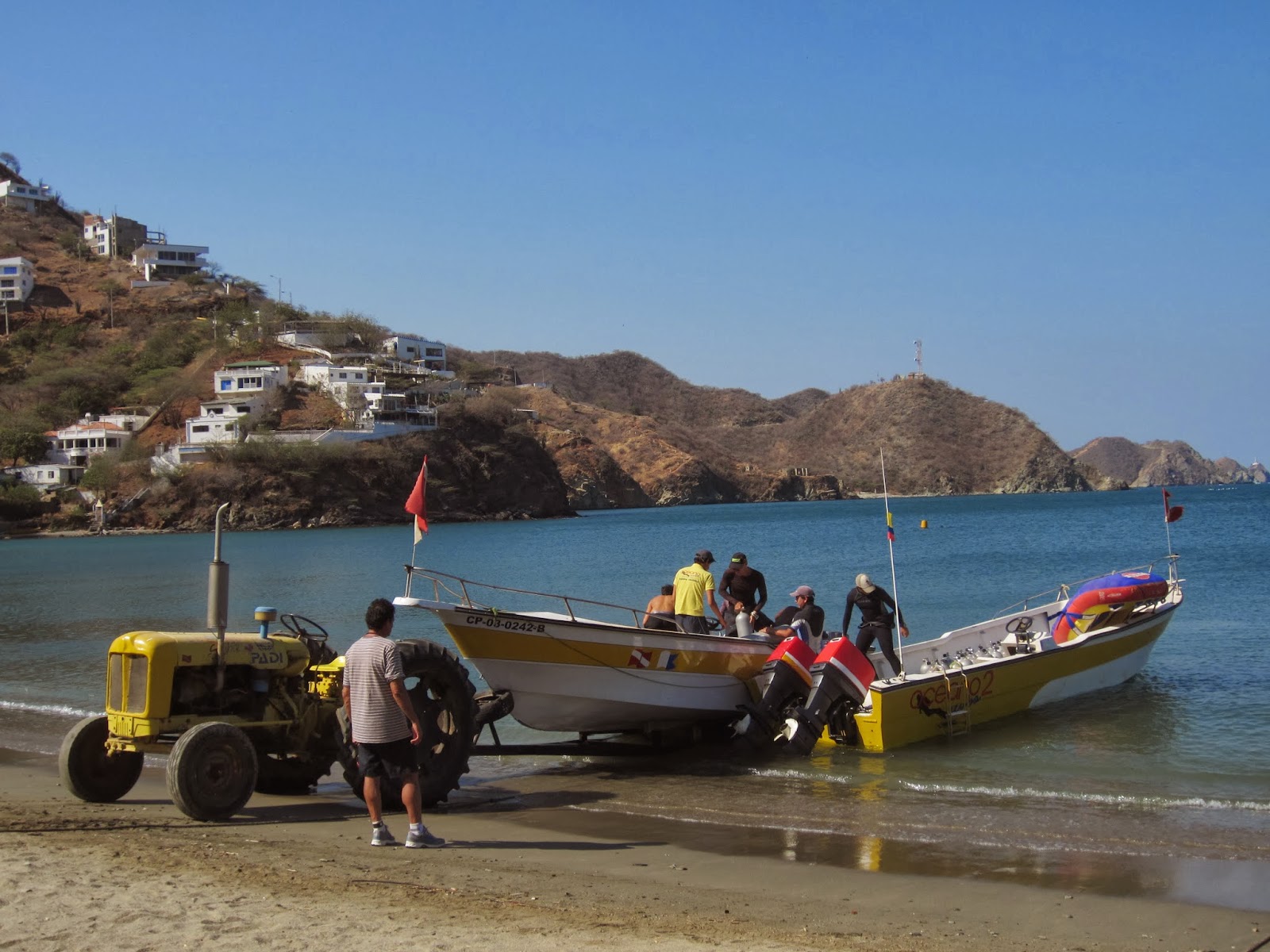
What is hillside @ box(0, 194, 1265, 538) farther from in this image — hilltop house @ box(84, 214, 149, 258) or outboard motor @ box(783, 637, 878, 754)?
outboard motor @ box(783, 637, 878, 754)

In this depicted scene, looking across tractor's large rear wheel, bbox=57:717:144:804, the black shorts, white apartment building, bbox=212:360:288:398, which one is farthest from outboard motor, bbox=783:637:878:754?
white apartment building, bbox=212:360:288:398

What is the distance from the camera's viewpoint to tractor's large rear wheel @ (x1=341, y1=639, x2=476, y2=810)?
9.83 m

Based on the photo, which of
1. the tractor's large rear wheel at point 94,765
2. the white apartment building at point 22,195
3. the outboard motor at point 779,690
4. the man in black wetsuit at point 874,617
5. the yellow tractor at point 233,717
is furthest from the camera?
the white apartment building at point 22,195

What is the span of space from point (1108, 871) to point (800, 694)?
16.3ft

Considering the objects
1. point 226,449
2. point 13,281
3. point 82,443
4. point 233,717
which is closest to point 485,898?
point 233,717

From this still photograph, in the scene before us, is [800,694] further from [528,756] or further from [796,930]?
[796,930]

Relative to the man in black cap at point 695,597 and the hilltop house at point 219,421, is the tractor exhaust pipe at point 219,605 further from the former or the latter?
the hilltop house at point 219,421

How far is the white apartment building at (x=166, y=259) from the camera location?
154625 millimetres

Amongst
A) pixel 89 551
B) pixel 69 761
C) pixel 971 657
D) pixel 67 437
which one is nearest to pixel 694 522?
pixel 89 551

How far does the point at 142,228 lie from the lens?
17425 centimetres

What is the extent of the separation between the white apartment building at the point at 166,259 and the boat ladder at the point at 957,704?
155 meters

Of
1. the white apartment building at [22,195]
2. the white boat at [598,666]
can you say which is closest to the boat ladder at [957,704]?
Answer: the white boat at [598,666]

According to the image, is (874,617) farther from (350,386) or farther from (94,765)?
(350,386)

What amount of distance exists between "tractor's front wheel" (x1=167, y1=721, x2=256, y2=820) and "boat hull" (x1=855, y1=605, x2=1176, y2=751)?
6725 millimetres
